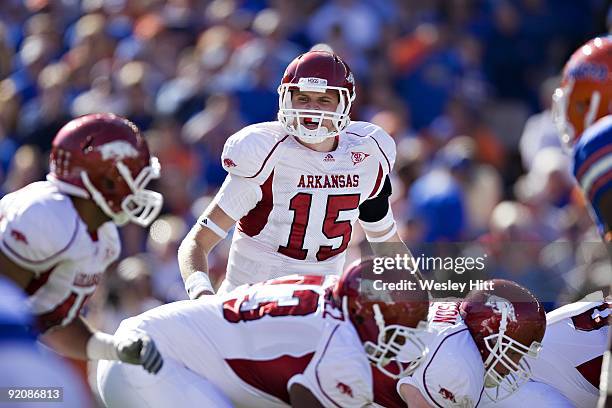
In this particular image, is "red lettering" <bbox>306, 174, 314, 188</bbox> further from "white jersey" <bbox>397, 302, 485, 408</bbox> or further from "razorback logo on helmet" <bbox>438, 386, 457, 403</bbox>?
"razorback logo on helmet" <bbox>438, 386, 457, 403</bbox>

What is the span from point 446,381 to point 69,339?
4.40 ft

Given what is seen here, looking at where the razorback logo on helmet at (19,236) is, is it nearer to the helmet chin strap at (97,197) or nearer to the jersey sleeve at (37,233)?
the jersey sleeve at (37,233)

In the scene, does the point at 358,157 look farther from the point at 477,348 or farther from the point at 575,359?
the point at 575,359

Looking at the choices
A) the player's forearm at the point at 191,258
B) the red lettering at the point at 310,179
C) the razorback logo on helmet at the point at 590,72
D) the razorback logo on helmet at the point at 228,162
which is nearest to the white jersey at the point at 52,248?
the player's forearm at the point at 191,258

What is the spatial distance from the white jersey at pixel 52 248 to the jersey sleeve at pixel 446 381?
46.4 inches

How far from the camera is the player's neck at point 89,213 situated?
4.50m

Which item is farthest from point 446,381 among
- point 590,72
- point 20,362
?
point 590,72

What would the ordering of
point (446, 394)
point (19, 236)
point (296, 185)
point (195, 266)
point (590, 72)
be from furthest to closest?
point (590, 72), point (296, 185), point (195, 266), point (446, 394), point (19, 236)

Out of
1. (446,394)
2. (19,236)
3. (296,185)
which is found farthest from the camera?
(296,185)

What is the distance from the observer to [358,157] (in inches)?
219

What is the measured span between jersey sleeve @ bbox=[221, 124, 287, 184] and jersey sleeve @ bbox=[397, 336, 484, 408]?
46.7 inches

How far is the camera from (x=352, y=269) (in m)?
4.53

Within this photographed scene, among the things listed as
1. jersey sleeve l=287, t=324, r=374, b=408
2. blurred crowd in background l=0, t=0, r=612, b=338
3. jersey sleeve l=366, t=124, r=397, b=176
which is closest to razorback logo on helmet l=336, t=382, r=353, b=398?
jersey sleeve l=287, t=324, r=374, b=408

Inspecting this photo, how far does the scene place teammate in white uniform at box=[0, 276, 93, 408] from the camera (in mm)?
3414
